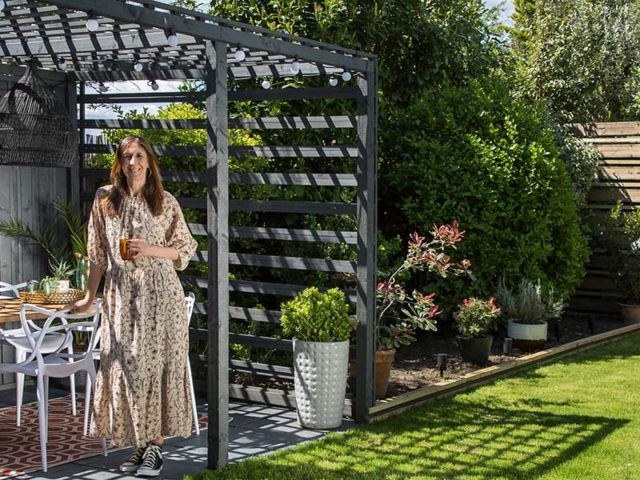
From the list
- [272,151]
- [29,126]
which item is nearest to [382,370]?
[272,151]

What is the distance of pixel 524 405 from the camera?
728cm

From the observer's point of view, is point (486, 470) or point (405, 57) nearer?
point (486, 470)

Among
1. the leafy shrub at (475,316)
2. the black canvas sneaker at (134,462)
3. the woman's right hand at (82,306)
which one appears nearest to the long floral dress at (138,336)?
the black canvas sneaker at (134,462)

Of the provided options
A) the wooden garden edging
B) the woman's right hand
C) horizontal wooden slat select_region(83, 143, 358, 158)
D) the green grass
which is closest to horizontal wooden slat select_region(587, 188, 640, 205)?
the wooden garden edging

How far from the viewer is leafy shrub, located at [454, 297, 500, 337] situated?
27.8 ft

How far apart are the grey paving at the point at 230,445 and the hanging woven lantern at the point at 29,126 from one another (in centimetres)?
193

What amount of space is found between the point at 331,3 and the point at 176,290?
14.6 feet

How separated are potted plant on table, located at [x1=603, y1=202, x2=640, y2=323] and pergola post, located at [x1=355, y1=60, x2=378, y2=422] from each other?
18.2 ft

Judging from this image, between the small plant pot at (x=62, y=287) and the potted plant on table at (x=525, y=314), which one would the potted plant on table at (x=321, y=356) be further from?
the potted plant on table at (x=525, y=314)

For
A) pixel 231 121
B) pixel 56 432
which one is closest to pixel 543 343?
pixel 231 121

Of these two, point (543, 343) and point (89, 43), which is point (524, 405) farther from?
point (89, 43)

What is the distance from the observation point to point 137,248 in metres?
5.08

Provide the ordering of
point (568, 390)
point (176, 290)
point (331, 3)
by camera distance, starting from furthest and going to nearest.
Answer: point (331, 3) < point (568, 390) < point (176, 290)

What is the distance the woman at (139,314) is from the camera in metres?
5.14
